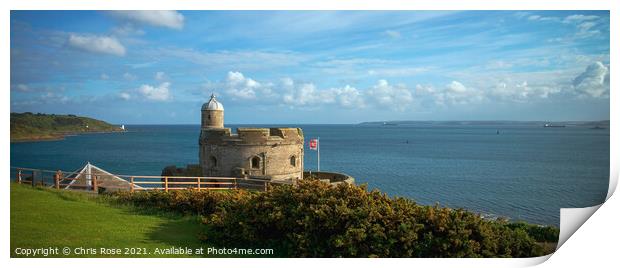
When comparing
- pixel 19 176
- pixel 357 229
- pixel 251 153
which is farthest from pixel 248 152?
pixel 357 229

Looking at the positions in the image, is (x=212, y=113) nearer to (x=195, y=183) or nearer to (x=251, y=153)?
(x=251, y=153)

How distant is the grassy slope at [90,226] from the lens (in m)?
9.62

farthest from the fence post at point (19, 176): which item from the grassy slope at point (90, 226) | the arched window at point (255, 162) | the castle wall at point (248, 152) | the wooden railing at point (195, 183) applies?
the arched window at point (255, 162)

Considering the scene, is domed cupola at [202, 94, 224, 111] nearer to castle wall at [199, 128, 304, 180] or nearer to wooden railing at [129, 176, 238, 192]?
castle wall at [199, 128, 304, 180]

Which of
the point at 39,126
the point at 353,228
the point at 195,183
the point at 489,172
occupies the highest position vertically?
the point at 39,126

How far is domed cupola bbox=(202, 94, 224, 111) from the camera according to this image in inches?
915

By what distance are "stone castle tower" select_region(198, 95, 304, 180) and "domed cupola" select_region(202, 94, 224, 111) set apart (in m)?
1.03

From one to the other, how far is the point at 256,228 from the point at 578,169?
132ft

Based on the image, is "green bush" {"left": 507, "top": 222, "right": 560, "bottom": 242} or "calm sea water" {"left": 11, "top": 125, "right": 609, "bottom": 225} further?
"calm sea water" {"left": 11, "top": 125, "right": 609, "bottom": 225}

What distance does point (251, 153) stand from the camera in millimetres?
21391

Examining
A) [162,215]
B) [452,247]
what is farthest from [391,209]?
[162,215]

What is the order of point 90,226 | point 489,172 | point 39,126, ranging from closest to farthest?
point 90,226, point 39,126, point 489,172

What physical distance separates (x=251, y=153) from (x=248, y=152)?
142 mm

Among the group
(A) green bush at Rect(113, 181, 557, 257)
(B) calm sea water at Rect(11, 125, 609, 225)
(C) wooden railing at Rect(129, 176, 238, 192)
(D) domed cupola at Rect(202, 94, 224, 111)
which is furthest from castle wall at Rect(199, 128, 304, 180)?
(A) green bush at Rect(113, 181, 557, 257)
